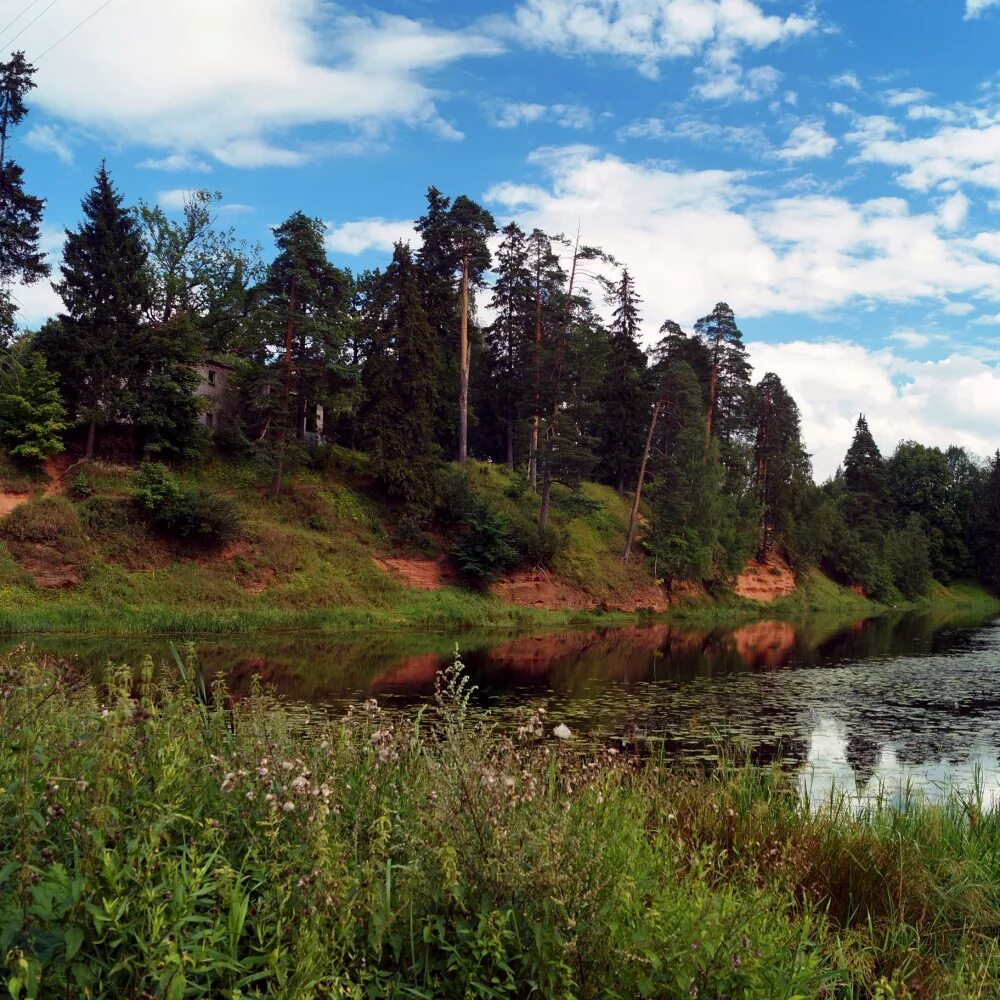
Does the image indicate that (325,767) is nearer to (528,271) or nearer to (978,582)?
(528,271)

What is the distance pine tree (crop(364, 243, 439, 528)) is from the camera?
42.0m

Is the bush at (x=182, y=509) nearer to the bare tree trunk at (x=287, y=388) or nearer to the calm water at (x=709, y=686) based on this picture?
the bare tree trunk at (x=287, y=388)

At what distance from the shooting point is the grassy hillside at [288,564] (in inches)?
1142

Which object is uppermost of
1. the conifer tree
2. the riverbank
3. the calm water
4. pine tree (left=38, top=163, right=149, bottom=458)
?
pine tree (left=38, top=163, right=149, bottom=458)

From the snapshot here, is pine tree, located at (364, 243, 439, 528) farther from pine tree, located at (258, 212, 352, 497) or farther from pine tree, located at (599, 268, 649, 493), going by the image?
pine tree, located at (599, 268, 649, 493)

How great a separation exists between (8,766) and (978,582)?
107 meters

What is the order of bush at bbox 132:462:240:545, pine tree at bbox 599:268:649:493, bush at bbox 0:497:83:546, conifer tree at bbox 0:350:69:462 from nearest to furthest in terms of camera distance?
bush at bbox 0:497:83:546 < bush at bbox 132:462:240:545 < conifer tree at bbox 0:350:69:462 < pine tree at bbox 599:268:649:493

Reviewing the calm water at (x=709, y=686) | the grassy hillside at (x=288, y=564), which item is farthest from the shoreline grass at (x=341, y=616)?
the calm water at (x=709, y=686)

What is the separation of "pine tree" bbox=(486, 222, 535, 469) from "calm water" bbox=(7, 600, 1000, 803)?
21.2 meters

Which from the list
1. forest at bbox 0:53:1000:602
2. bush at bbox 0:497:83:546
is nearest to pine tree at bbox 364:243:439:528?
forest at bbox 0:53:1000:602

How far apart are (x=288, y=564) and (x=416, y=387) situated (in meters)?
12.8

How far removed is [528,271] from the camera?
5281cm

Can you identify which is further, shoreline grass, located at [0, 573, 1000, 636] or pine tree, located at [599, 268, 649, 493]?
pine tree, located at [599, 268, 649, 493]

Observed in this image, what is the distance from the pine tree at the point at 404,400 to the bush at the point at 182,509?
10.1 m
